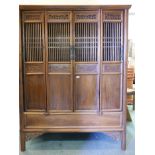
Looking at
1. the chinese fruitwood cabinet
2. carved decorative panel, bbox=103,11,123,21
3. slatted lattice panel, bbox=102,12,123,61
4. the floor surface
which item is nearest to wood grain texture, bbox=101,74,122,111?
the chinese fruitwood cabinet

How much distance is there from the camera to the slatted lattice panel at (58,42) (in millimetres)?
3309

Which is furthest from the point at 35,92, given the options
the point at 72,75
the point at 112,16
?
the point at 112,16

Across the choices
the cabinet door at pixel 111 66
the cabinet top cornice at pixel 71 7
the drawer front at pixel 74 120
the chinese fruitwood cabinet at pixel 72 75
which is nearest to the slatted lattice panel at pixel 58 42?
the chinese fruitwood cabinet at pixel 72 75

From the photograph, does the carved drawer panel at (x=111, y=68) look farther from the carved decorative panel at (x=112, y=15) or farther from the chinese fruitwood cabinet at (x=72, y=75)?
the carved decorative panel at (x=112, y=15)

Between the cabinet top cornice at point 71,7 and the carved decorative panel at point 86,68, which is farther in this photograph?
the carved decorative panel at point 86,68

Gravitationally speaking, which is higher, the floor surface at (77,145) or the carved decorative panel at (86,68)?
the carved decorative panel at (86,68)

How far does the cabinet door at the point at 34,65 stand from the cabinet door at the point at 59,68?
87 mm

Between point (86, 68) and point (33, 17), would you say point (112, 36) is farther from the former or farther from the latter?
point (33, 17)

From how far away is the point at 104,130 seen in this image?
3.34 meters

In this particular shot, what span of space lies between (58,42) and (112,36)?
0.77 meters

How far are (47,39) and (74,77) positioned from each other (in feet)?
2.15
